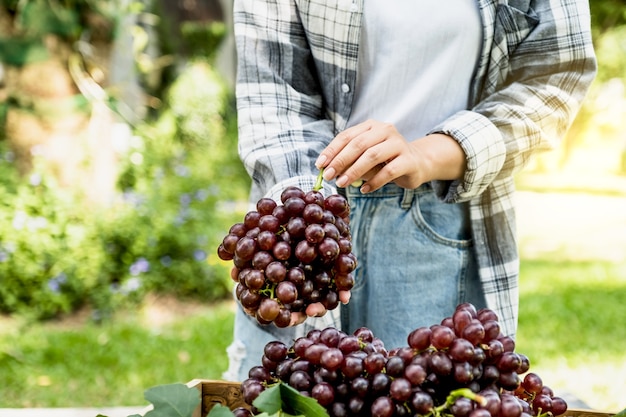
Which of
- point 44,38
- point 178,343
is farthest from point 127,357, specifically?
point 44,38

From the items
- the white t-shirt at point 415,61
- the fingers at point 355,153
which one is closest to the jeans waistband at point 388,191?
the white t-shirt at point 415,61

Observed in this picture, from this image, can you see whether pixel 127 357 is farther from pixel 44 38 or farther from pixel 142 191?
pixel 44 38

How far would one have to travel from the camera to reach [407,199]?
4.84 ft

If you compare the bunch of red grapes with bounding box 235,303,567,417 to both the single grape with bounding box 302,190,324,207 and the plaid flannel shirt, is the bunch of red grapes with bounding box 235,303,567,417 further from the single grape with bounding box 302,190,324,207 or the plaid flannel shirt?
the plaid flannel shirt

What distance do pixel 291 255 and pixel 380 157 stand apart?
27 cm

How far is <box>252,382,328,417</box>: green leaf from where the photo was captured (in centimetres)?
83

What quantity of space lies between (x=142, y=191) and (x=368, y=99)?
3.80 m

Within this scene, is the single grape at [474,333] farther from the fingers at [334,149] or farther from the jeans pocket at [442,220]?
the jeans pocket at [442,220]

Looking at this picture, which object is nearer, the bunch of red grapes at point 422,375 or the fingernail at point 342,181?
the bunch of red grapes at point 422,375

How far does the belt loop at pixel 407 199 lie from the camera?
4.83ft

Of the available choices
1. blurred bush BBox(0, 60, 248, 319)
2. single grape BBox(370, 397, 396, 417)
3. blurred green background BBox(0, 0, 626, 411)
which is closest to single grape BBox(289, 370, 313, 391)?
single grape BBox(370, 397, 396, 417)

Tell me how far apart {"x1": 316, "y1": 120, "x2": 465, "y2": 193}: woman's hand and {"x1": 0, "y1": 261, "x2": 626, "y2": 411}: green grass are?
238 centimetres

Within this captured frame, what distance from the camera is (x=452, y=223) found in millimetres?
1509

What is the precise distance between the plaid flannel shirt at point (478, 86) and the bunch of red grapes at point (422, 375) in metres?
0.49
